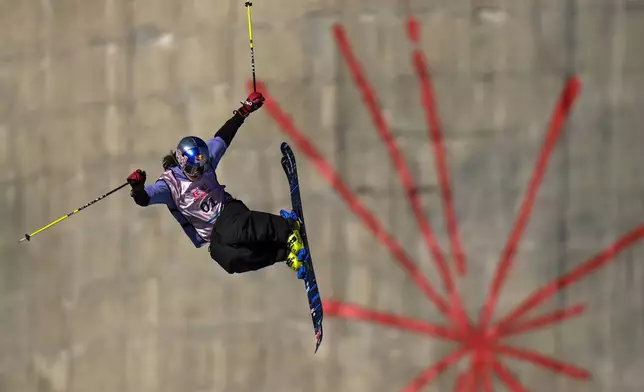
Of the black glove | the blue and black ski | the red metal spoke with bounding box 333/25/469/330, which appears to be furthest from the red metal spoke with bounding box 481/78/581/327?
the black glove

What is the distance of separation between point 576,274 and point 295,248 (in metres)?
4.27

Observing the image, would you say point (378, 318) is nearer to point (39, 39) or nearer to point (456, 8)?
point (456, 8)

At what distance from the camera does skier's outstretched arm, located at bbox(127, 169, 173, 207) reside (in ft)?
21.0

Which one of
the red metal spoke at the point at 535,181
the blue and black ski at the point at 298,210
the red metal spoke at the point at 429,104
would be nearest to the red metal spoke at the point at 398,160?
the red metal spoke at the point at 429,104

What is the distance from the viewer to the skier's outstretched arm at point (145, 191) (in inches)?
252

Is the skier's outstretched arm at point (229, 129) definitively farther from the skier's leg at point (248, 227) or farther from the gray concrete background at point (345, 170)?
the gray concrete background at point (345, 170)

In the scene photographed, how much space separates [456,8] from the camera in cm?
887

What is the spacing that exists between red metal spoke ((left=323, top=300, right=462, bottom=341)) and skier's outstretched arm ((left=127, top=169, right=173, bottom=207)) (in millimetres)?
3175

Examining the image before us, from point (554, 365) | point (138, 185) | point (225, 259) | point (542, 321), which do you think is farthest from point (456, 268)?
point (138, 185)

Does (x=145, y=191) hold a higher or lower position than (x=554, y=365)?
higher

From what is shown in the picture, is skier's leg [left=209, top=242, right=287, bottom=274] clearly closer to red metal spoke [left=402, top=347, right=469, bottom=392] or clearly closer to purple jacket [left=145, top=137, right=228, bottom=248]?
purple jacket [left=145, top=137, right=228, bottom=248]

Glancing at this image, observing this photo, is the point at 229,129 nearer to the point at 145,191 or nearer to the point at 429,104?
the point at 145,191

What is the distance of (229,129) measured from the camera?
727 centimetres

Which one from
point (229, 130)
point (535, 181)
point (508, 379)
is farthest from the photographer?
point (508, 379)
